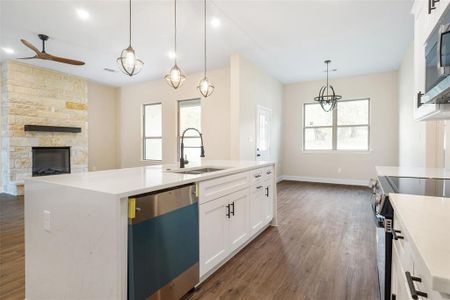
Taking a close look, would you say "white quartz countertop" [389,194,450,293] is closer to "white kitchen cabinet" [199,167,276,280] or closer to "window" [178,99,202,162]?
"white kitchen cabinet" [199,167,276,280]

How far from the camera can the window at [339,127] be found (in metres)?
6.62

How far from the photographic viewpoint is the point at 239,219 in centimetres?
253

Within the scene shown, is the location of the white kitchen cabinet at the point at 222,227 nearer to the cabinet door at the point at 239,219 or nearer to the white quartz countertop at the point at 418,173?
the cabinet door at the point at 239,219

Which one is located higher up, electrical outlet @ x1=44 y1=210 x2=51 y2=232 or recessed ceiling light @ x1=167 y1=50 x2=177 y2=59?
recessed ceiling light @ x1=167 y1=50 x2=177 y2=59

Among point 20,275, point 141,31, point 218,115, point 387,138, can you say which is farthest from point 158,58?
point 387,138

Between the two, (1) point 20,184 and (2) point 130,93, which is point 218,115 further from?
(1) point 20,184

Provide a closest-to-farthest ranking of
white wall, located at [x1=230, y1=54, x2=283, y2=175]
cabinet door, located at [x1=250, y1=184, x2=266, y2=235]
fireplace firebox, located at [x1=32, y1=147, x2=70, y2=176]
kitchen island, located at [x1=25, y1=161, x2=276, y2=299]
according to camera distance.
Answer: kitchen island, located at [x1=25, y1=161, x2=276, y2=299]
cabinet door, located at [x1=250, y1=184, x2=266, y2=235]
white wall, located at [x1=230, y1=54, x2=283, y2=175]
fireplace firebox, located at [x1=32, y1=147, x2=70, y2=176]

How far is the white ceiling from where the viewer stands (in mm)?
3332

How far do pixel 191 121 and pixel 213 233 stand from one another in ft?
15.8

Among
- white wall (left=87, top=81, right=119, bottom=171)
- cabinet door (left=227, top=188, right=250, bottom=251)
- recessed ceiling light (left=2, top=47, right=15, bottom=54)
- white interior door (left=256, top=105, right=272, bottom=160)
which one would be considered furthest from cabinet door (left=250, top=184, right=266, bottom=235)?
white wall (left=87, top=81, right=119, bottom=171)

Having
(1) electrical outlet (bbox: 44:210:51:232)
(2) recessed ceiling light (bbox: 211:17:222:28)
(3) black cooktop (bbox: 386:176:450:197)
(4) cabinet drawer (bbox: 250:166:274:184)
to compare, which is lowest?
(1) electrical outlet (bbox: 44:210:51:232)

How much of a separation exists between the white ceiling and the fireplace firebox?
2091mm

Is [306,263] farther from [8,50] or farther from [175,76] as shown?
[8,50]

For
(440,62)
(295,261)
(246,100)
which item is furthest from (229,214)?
(246,100)
